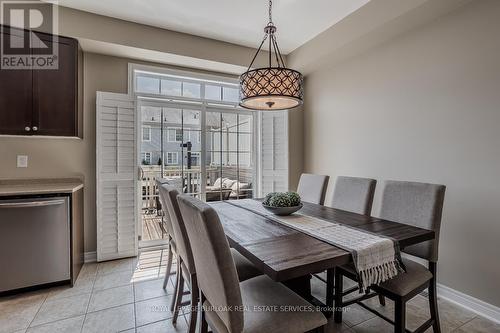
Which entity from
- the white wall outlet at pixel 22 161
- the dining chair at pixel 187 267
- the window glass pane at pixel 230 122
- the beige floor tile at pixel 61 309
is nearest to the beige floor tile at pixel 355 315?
the dining chair at pixel 187 267

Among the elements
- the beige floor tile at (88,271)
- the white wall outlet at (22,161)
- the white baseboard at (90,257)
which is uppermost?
the white wall outlet at (22,161)

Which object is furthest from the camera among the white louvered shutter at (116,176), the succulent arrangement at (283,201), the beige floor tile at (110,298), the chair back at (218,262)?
the white louvered shutter at (116,176)

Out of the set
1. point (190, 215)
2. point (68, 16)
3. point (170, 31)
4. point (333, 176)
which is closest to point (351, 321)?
point (190, 215)

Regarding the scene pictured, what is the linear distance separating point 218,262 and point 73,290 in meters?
2.19

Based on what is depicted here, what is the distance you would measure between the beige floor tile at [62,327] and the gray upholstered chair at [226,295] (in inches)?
45.7

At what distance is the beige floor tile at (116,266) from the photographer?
2838mm

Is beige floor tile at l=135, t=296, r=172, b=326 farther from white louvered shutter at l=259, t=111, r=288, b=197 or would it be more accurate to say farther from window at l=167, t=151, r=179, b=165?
white louvered shutter at l=259, t=111, r=288, b=197

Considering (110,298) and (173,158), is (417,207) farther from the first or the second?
(173,158)

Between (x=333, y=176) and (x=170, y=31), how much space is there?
2.87 meters

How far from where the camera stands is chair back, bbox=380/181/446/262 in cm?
179

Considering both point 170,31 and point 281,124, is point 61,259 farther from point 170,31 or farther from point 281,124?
point 281,124

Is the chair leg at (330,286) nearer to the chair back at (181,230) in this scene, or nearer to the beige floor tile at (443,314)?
the beige floor tile at (443,314)

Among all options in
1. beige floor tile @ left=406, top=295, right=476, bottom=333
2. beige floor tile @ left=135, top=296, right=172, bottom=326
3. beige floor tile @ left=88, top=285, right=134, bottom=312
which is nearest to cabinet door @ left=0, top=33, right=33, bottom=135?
beige floor tile @ left=88, top=285, right=134, bottom=312

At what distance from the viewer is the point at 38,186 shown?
263 centimetres
